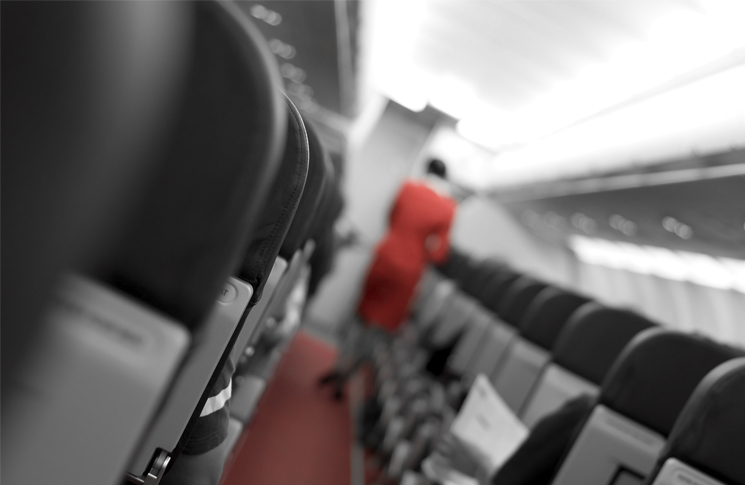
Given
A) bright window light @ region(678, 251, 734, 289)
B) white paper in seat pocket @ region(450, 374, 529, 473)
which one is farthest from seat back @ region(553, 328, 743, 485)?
bright window light @ region(678, 251, 734, 289)

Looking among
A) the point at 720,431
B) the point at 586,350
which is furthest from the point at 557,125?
the point at 720,431

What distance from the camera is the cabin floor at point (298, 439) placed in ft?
12.5

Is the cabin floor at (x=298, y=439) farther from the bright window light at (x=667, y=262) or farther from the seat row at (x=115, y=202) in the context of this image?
the bright window light at (x=667, y=262)

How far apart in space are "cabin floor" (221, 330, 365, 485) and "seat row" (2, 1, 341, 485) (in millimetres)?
2358

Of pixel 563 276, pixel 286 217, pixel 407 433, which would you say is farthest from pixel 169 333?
pixel 563 276

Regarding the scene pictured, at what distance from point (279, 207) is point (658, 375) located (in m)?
1.38

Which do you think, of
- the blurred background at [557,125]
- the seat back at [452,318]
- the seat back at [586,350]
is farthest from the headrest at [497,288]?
the seat back at [586,350]

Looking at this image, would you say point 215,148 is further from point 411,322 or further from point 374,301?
point 411,322

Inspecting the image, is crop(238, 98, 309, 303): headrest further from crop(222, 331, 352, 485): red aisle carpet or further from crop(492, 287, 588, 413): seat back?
crop(492, 287, 588, 413): seat back

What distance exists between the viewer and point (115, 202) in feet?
2.07

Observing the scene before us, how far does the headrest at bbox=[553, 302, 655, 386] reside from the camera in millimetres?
2732

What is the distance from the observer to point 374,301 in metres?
6.73

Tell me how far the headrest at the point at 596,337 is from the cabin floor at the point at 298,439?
157cm

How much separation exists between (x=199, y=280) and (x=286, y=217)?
0.56 metres
